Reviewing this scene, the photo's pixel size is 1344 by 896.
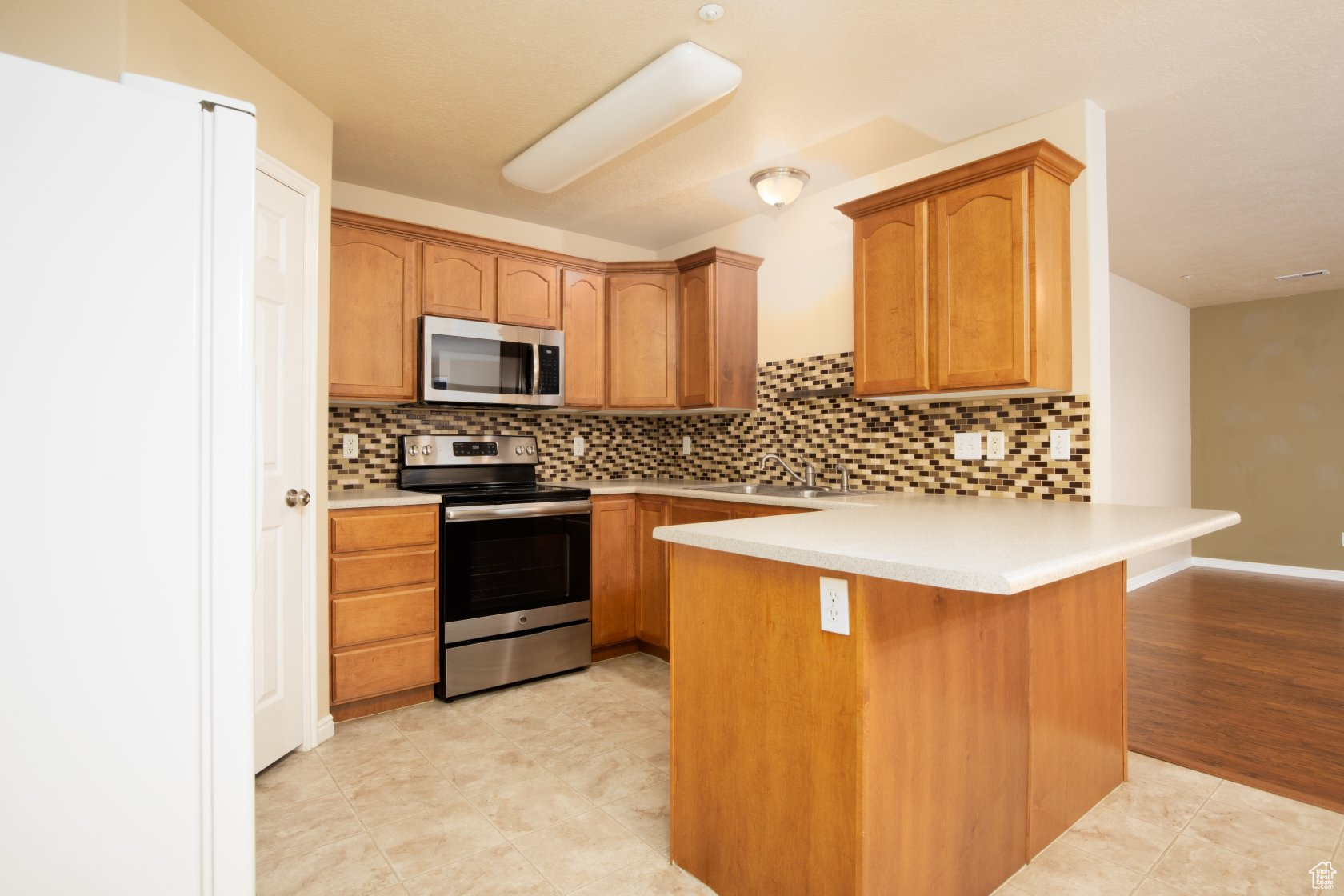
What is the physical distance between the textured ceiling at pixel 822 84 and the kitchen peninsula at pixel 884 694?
5.00ft

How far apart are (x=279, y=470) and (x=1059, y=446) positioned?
2898 millimetres

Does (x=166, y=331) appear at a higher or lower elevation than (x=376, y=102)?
lower

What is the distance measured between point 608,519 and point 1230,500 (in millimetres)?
6058

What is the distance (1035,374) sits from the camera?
94.3 inches

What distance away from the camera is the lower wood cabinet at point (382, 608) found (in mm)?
2762

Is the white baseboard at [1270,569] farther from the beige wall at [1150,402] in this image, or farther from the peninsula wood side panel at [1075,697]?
the peninsula wood side panel at [1075,697]

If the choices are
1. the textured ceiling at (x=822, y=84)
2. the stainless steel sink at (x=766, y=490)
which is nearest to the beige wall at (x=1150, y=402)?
the textured ceiling at (x=822, y=84)

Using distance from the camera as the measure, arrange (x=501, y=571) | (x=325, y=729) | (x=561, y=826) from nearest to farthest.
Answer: (x=561, y=826) → (x=325, y=729) → (x=501, y=571)

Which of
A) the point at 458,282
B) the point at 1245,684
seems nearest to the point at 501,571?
the point at 458,282

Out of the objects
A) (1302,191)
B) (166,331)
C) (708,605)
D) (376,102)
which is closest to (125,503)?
(166,331)

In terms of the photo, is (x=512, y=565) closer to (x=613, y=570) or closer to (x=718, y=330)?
(x=613, y=570)

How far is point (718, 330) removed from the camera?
12.4ft

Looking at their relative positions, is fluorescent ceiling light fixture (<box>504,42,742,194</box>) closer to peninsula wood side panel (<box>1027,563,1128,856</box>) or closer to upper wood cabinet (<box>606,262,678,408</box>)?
upper wood cabinet (<box>606,262,678,408</box>)

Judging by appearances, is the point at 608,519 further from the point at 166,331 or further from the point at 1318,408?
the point at 1318,408
